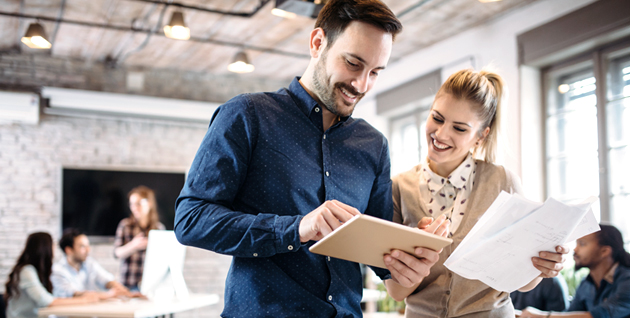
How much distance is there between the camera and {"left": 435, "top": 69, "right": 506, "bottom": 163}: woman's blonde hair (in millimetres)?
1813

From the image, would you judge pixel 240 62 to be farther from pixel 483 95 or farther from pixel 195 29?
pixel 483 95

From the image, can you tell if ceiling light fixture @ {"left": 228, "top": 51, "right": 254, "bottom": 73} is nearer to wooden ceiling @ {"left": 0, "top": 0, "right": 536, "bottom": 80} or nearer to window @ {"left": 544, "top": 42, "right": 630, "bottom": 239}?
wooden ceiling @ {"left": 0, "top": 0, "right": 536, "bottom": 80}

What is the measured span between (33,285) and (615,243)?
12.5 feet

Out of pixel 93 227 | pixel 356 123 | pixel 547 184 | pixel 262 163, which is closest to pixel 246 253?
pixel 262 163

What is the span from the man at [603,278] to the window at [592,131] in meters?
0.64

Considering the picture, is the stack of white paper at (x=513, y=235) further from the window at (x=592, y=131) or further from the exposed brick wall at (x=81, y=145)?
the exposed brick wall at (x=81, y=145)

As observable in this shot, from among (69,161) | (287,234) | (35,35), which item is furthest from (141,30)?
(287,234)

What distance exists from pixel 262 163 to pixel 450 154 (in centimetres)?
80

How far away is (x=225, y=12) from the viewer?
4852 mm

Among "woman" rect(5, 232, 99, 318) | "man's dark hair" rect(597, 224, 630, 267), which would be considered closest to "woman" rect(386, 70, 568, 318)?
"man's dark hair" rect(597, 224, 630, 267)

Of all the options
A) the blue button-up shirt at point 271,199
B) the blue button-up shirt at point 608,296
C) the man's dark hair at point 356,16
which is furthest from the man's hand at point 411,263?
the blue button-up shirt at point 608,296

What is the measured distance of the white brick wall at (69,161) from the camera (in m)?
6.07

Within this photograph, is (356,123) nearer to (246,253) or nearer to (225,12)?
(246,253)

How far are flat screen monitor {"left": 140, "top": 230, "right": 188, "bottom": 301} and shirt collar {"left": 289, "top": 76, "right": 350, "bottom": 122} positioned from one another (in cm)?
231
